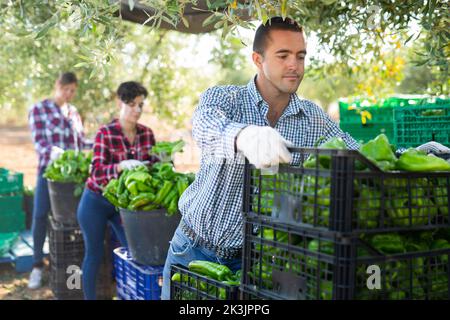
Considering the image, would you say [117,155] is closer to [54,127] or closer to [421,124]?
[54,127]

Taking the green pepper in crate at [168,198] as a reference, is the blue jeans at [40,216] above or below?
below

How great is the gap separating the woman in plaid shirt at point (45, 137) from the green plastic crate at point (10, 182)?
2.55ft

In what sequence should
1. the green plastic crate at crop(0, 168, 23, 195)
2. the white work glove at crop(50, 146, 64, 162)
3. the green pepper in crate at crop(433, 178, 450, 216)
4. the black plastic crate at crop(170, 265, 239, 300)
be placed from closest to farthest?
the green pepper in crate at crop(433, 178, 450, 216)
the black plastic crate at crop(170, 265, 239, 300)
the white work glove at crop(50, 146, 64, 162)
the green plastic crate at crop(0, 168, 23, 195)

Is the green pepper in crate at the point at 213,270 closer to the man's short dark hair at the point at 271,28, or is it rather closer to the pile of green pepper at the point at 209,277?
the pile of green pepper at the point at 209,277

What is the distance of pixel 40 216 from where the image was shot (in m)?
7.00

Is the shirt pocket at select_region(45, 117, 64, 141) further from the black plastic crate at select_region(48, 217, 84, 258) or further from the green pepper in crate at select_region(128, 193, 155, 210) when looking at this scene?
the green pepper in crate at select_region(128, 193, 155, 210)

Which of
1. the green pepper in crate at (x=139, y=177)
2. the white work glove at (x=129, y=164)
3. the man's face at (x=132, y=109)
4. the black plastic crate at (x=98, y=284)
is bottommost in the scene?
the black plastic crate at (x=98, y=284)

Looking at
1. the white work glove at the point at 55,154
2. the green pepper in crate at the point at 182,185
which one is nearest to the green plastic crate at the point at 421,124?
the green pepper in crate at the point at 182,185

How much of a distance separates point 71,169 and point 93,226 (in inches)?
36.7

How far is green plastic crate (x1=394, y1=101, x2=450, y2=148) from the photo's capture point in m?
4.51

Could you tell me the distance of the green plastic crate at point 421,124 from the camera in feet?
14.8

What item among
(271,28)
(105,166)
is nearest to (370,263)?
(271,28)

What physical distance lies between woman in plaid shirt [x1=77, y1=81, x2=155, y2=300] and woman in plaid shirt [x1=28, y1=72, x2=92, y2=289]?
1595mm

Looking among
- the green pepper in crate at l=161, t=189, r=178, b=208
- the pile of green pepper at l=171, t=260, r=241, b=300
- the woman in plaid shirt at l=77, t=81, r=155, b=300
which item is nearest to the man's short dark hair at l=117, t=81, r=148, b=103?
the woman in plaid shirt at l=77, t=81, r=155, b=300
